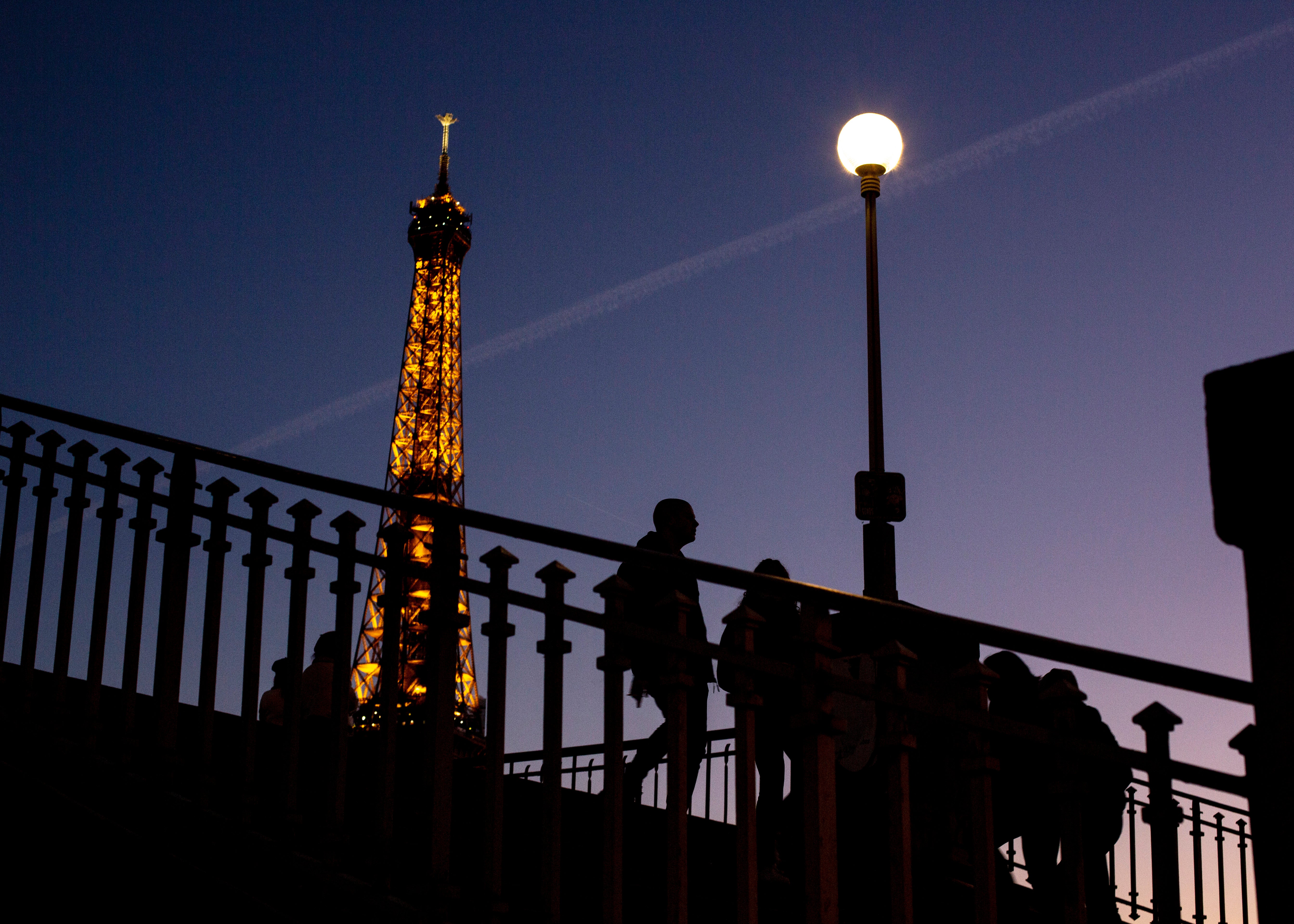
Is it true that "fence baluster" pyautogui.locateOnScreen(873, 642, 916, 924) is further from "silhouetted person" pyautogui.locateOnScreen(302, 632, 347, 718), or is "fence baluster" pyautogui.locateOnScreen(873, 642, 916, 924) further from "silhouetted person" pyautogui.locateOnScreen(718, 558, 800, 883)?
"silhouetted person" pyautogui.locateOnScreen(302, 632, 347, 718)

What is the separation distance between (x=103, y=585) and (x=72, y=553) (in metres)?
0.37

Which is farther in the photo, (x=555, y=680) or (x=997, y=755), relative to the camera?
(x=997, y=755)

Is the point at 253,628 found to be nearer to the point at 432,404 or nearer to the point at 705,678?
the point at 705,678

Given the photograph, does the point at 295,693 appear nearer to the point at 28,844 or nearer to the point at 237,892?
the point at 237,892

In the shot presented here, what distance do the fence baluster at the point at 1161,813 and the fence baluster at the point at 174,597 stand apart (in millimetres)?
3154

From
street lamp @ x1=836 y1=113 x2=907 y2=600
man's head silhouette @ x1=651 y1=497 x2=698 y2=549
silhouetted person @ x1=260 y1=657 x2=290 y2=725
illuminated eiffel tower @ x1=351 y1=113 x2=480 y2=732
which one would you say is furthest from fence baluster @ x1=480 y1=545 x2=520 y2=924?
illuminated eiffel tower @ x1=351 y1=113 x2=480 y2=732

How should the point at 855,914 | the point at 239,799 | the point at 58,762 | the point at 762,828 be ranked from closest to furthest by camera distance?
the point at 239,799, the point at 58,762, the point at 855,914, the point at 762,828

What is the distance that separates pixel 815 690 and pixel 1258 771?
4.16 ft

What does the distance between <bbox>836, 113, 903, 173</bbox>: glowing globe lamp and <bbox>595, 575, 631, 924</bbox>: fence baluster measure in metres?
5.10

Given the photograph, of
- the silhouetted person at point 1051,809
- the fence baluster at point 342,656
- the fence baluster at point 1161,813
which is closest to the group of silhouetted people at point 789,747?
the silhouetted person at point 1051,809

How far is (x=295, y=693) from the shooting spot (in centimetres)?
447

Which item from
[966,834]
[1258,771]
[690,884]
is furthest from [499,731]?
[966,834]

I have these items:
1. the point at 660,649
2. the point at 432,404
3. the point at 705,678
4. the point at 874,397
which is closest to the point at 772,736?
the point at 705,678

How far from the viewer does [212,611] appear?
4.71m
